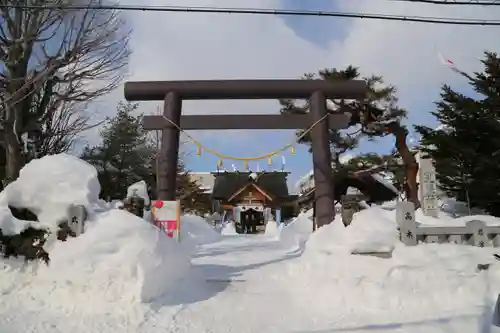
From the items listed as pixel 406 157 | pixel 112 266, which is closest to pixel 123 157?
pixel 406 157

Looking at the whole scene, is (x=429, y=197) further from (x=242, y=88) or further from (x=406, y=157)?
(x=242, y=88)

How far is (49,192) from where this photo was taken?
23.2ft

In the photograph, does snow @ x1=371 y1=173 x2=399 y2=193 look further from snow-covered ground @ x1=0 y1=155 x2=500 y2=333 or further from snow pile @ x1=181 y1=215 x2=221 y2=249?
snow-covered ground @ x1=0 y1=155 x2=500 y2=333

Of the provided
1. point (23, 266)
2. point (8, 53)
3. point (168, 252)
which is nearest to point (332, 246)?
point (168, 252)

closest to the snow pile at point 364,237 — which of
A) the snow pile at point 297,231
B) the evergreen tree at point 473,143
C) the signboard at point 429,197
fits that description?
the snow pile at point 297,231

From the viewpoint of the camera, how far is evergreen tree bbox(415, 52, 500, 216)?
622 inches

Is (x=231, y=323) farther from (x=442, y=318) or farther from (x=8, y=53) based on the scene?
(x=8, y=53)

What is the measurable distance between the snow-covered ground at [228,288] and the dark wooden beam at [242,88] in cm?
375

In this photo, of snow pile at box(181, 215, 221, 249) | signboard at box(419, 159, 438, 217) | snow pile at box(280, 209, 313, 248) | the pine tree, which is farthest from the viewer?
the pine tree

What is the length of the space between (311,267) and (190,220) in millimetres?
12989

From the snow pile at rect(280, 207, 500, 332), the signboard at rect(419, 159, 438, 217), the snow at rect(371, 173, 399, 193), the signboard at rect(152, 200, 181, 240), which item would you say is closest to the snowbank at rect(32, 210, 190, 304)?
the snow pile at rect(280, 207, 500, 332)

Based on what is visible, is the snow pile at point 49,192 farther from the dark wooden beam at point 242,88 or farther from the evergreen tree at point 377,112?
the evergreen tree at point 377,112

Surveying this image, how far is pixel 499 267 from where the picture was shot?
5.94 meters

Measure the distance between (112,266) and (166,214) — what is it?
4.20m
